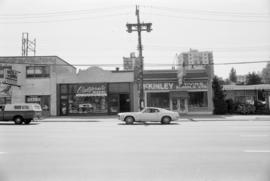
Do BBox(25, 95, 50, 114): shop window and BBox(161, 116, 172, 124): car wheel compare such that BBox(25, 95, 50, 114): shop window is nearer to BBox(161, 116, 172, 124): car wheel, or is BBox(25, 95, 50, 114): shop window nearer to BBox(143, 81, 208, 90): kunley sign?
BBox(143, 81, 208, 90): kunley sign

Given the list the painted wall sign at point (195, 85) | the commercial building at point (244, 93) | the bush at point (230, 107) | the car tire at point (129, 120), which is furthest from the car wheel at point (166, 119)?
the commercial building at point (244, 93)

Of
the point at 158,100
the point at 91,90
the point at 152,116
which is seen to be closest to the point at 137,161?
the point at 152,116

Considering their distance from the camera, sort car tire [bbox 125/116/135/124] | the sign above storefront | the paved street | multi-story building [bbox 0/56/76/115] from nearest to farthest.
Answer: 1. the paved street
2. car tire [bbox 125/116/135/124]
3. the sign above storefront
4. multi-story building [bbox 0/56/76/115]

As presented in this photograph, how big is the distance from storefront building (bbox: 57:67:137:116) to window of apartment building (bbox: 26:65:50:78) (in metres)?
2.24

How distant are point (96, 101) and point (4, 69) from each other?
1125cm

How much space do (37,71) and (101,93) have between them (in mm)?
8536

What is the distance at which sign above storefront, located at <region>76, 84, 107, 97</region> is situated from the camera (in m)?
30.3

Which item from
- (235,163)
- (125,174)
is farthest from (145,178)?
(235,163)

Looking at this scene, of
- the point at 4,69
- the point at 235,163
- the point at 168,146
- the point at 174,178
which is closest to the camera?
the point at 174,178

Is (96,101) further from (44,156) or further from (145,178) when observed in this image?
(145,178)

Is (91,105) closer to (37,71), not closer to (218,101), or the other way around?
(37,71)

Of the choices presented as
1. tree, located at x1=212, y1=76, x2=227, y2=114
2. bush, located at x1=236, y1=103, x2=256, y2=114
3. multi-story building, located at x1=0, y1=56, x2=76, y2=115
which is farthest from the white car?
multi-story building, located at x1=0, y1=56, x2=76, y2=115

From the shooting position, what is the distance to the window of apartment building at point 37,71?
102 feet

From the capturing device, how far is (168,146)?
31.3 ft
